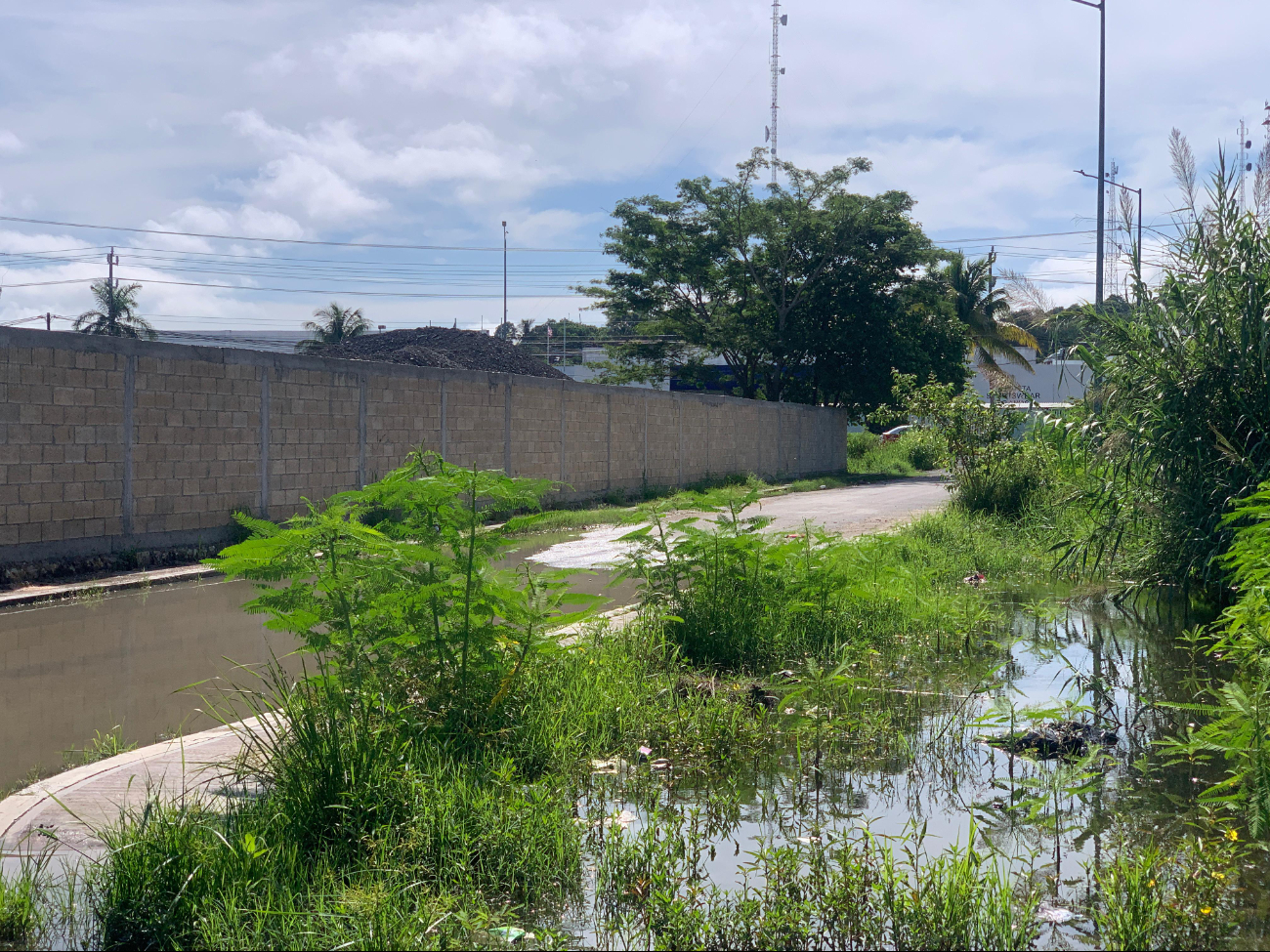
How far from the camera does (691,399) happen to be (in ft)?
90.9

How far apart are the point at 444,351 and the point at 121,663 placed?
29145 millimetres

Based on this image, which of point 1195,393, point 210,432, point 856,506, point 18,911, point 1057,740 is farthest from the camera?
point 856,506

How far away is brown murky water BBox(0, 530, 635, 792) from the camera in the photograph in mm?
5727

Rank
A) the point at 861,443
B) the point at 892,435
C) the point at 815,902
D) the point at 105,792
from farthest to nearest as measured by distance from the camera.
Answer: the point at 892,435
the point at 861,443
the point at 105,792
the point at 815,902

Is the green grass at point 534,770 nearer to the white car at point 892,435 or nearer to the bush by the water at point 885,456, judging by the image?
the bush by the water at point 885,456

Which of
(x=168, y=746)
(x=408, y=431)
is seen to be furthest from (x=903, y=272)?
(x=168, y=746)

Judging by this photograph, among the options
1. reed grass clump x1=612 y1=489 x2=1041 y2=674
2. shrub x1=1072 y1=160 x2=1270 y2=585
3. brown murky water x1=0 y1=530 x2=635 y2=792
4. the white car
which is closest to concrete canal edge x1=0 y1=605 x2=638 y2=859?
brown murky water x1=0 y1=530 x2=635 y2=792

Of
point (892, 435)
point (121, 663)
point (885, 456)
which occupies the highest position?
point (892, 435)

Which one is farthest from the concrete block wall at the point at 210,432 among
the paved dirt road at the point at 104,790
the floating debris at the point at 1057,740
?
the floating debris at the point at 1057,740

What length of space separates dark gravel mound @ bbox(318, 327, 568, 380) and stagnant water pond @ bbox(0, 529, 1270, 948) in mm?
24853

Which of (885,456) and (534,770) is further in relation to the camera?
(885,456)

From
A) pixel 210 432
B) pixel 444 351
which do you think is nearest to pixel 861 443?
pixel 444 351

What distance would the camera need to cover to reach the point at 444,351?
3591 centimetres

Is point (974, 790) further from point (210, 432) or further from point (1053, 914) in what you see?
point (210, 432)
